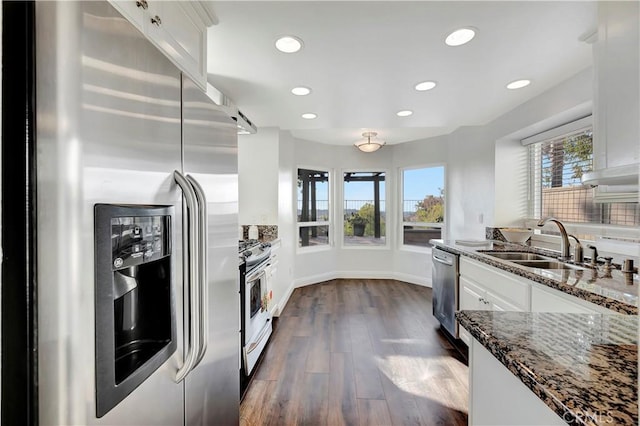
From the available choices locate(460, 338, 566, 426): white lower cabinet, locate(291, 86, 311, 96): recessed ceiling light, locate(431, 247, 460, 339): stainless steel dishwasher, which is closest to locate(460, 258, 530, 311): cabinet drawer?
locate(431, 247, 460, 339): stainless steel dishwasher

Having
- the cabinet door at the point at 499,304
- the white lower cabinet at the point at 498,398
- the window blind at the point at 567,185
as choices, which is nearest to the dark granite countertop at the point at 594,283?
the cabinet door at the point at 499,304

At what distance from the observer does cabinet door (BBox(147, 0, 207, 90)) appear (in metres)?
1.12

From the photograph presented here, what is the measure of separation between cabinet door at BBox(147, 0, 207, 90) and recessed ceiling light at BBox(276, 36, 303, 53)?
440 mm

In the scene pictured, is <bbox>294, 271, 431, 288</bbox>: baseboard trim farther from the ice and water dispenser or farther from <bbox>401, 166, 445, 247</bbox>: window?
the ice and water dispenser

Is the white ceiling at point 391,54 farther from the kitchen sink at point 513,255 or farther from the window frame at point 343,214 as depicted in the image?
the window frame at point 343,214

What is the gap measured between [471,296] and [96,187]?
2.74 metres

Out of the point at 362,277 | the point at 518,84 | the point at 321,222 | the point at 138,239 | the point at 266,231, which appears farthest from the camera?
the point at 362,277

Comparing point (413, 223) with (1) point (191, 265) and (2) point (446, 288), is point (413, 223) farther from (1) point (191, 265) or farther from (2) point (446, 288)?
(1) point (191, 265)

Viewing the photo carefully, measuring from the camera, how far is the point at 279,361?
8.12ft

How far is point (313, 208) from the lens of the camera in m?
5.12

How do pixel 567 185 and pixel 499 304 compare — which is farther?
pixel 567 185

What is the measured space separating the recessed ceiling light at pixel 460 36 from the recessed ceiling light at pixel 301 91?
1134 mm

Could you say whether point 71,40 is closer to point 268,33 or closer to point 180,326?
point 180,326
